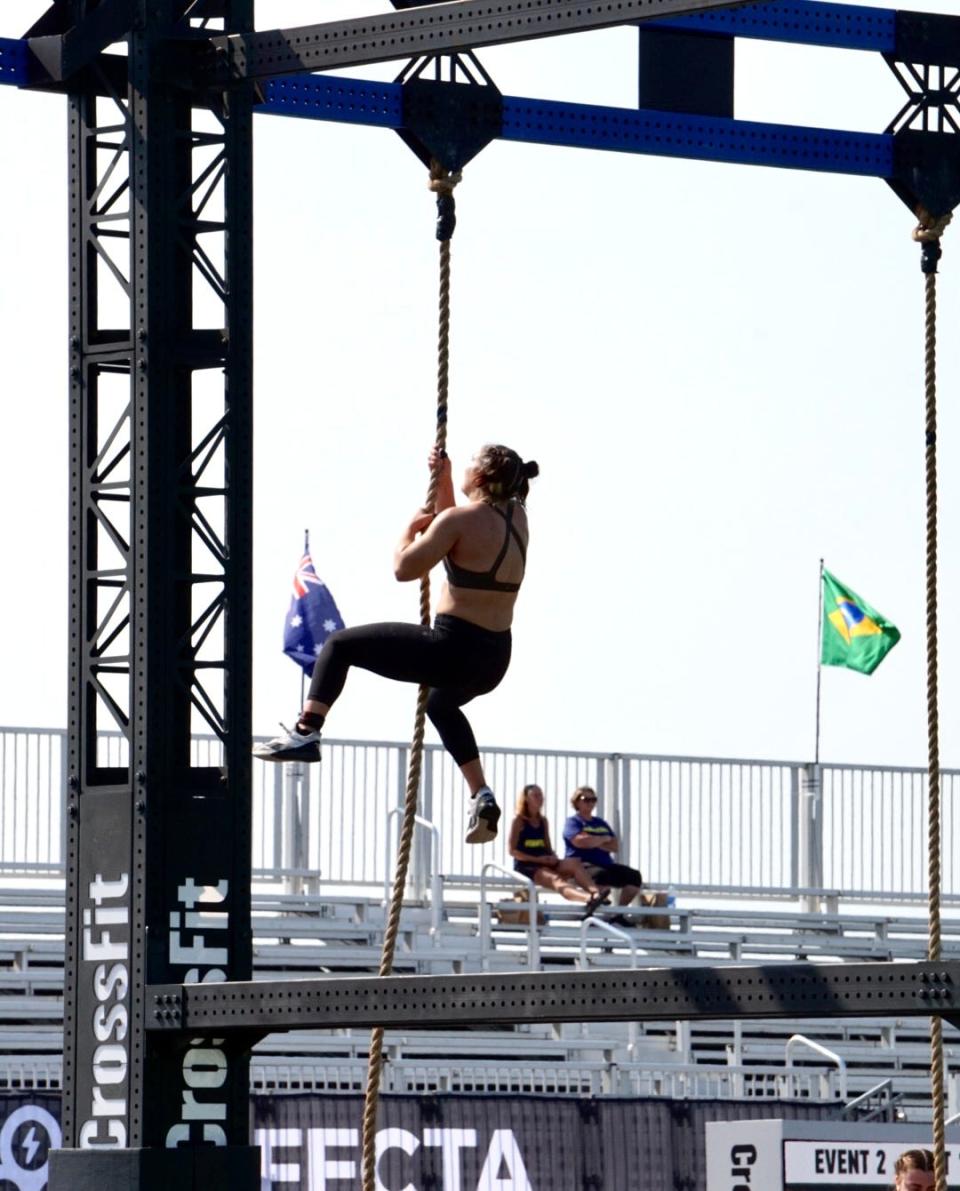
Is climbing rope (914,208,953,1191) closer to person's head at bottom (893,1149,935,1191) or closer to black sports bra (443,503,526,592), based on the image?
black sports bra (443,503,526,592)

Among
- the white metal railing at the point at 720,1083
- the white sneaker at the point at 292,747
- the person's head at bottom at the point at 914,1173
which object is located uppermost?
the white sneaker at the point at 292,747

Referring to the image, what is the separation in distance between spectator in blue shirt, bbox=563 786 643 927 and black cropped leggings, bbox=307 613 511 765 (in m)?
10.2

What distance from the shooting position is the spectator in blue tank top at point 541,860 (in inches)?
817

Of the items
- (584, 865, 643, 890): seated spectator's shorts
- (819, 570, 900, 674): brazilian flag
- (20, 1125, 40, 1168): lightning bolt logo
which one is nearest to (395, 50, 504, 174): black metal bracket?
(20, 1125, 40, 1168): lightning bolt logo

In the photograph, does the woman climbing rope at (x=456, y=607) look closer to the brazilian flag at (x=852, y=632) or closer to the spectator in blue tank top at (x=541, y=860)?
the spectator in blue tank top at (x=541, y=860)

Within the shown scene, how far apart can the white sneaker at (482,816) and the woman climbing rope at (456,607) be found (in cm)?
57

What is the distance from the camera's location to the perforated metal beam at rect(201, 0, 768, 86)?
1022cm

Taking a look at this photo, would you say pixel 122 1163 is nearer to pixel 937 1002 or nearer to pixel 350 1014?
pixel 350 1014

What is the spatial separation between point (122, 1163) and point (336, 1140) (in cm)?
633

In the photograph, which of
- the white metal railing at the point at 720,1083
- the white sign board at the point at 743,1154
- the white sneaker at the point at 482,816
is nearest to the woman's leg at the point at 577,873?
the white metal railing at the point at 720,1083

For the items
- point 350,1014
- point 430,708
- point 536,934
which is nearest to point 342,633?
point 430,708

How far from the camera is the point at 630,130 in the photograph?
41.0 ft

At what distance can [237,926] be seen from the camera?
11.2 meters

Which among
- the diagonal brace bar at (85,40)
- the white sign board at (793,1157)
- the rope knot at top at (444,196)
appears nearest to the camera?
the rope knot at top at (444,196)
